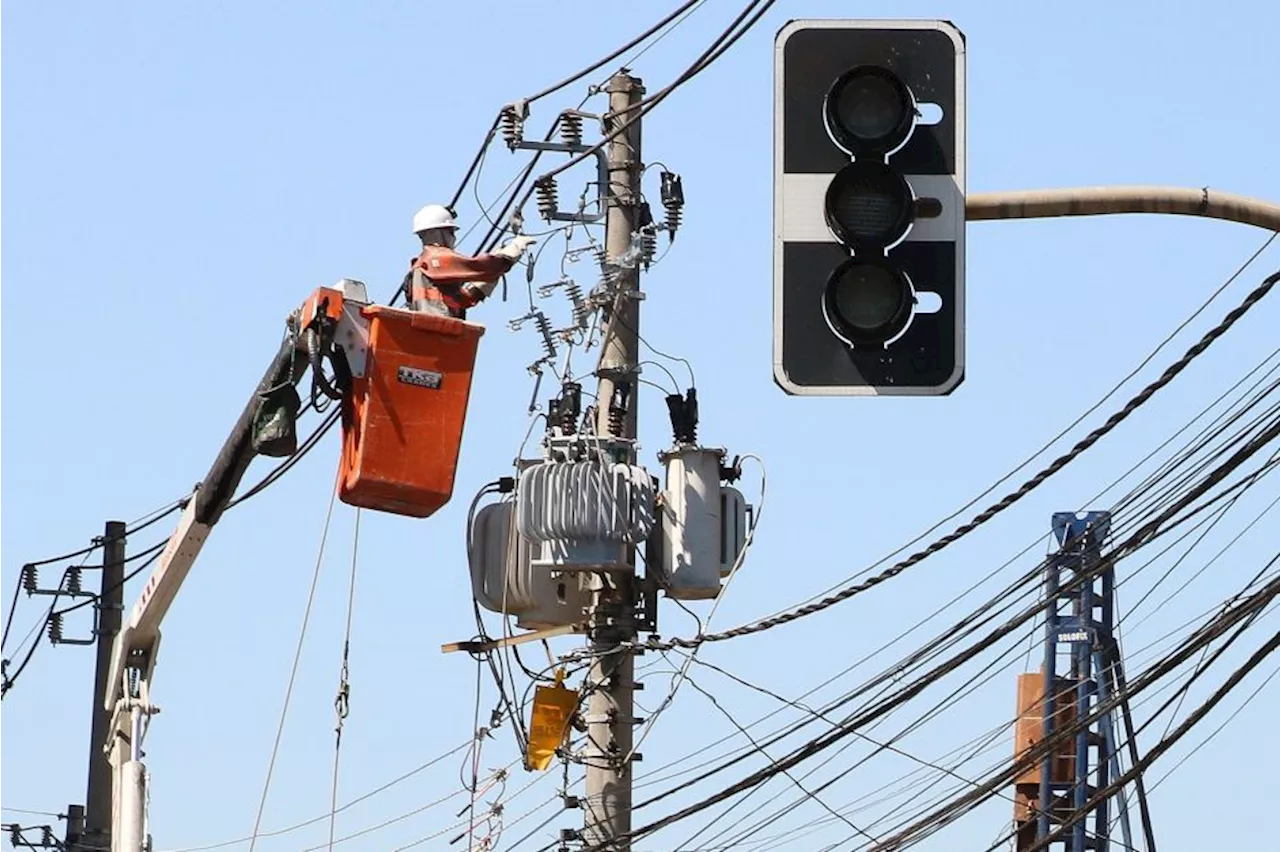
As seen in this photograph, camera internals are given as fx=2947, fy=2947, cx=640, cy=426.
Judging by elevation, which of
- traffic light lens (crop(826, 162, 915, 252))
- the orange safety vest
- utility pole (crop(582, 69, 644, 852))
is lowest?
traffic light lens (crop(826, 162, 915, 252))

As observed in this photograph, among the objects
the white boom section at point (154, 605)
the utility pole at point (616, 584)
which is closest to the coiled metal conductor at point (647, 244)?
the utility pole at point (616, 584)

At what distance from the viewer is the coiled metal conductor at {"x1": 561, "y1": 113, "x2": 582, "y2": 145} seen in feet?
65.2

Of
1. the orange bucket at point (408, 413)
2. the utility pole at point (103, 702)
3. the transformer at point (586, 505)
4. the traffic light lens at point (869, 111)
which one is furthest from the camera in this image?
the utility pole at point (103, 702)

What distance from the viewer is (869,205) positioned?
900 centimetres

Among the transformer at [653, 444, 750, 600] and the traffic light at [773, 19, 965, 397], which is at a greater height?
the transformer at [653, 444, 750, 600]

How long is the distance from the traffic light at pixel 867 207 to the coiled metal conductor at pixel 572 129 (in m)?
10.9

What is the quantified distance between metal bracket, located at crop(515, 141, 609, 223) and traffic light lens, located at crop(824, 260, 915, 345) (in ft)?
35.7

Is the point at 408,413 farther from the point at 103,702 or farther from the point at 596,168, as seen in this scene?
the point at 103,702

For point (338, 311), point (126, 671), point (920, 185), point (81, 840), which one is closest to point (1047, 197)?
point (920, 185)

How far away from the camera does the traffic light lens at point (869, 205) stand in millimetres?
8945

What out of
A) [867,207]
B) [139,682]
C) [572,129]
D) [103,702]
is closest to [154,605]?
[139,682]

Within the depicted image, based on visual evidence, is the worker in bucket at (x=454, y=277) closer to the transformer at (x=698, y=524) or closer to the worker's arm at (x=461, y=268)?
the worker's arm at (x=461, y=268)

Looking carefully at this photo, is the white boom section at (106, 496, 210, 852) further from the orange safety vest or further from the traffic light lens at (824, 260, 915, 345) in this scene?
the traffic light lens at (824, 260, 915, 345)

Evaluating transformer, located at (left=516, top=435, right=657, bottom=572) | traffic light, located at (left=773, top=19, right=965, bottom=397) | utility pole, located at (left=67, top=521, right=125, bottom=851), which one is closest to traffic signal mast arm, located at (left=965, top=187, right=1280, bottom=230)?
traffic light, located at (left=773, top=19, right=965, bottom=397)
